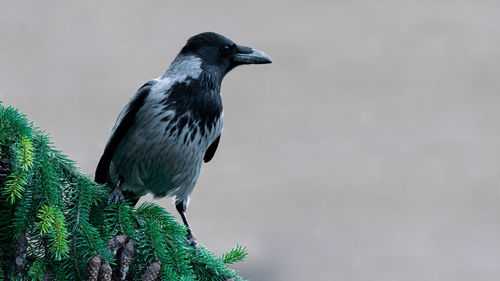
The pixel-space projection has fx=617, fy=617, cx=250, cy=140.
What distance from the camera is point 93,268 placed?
2.51 m

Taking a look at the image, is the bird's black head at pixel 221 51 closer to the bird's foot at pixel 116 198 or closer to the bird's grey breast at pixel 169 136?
the bird's grey breast at pixel 169 136

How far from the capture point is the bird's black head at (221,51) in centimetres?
439

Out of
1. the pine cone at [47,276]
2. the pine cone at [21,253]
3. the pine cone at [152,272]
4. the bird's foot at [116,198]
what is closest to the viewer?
the pine cone at [21,253]

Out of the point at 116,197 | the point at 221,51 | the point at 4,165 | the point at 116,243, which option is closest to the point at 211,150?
the point at 221,51

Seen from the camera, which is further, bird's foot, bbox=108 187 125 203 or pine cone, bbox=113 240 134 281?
bird's foot, bbox=108 187 125 203

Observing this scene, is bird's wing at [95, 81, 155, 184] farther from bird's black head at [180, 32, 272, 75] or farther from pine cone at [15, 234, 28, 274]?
pine cone at [15, 234, 28, 274]

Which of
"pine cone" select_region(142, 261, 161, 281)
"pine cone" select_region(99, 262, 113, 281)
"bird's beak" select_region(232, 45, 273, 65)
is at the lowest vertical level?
"pine cone" select_region(99, 262, 113, 281)

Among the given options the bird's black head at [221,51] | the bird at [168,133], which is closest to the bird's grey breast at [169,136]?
the bird at [168,133]

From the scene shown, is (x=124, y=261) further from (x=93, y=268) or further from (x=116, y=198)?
(x=116, y=198)

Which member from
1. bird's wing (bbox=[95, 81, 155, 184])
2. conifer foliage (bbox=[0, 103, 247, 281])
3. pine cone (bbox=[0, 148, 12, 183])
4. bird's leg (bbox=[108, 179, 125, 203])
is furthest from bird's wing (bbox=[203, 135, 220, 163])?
pine cone (bbox=[0, 148, 12, 183])

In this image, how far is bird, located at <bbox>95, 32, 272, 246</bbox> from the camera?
3912mm

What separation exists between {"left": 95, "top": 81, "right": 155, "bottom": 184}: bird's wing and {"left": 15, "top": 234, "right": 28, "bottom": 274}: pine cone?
1601 mm

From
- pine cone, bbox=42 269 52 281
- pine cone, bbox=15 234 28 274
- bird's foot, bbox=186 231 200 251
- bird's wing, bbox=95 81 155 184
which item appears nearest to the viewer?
pine cone, bbox=15 234 28 274

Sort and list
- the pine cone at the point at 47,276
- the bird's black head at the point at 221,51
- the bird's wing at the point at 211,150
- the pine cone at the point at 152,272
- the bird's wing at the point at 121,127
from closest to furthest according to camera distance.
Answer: the pine cone at the point at 47,276, the pine cone at the point at 152,272, the bird's wing at the point at 121,127, the bird's black head at the point at 221,51, the bird's wing at the point at 211,150
